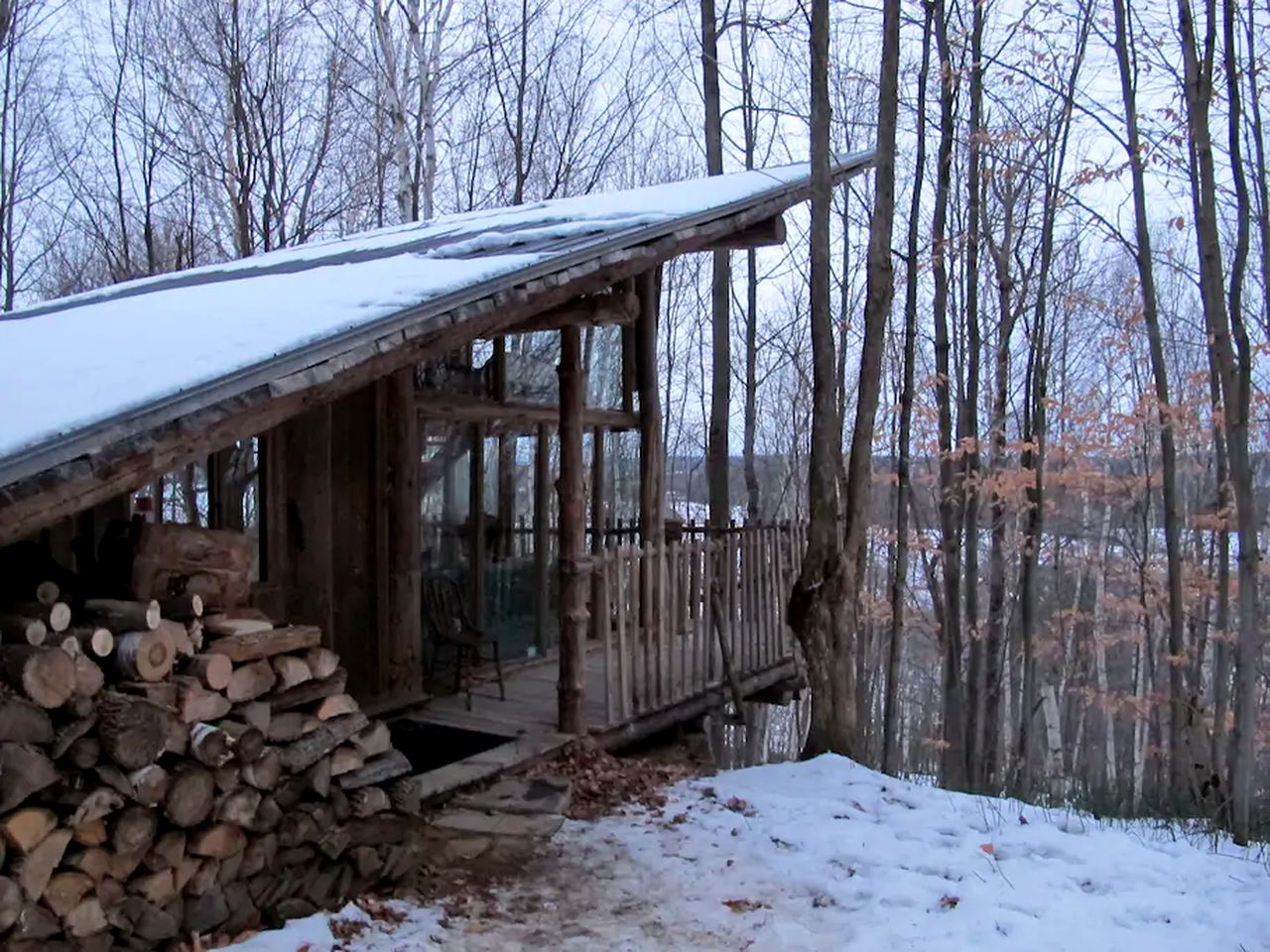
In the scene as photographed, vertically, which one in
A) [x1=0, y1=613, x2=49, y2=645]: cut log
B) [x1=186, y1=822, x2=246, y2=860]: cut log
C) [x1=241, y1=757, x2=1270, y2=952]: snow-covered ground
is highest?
[x1=0, y1=613, x2=49, y2=645]: cut log

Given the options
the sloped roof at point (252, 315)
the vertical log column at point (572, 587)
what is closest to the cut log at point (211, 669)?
the sloped roof at point (252, 315)

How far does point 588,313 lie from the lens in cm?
591

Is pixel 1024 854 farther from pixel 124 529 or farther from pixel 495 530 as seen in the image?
pixel 495 530

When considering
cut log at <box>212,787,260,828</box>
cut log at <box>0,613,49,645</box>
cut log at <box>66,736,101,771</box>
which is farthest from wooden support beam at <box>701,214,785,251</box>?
cut log at <box>66,736,101,771</box>

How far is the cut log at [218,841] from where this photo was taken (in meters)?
3.62

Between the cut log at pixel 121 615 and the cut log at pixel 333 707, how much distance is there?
0.84 metres

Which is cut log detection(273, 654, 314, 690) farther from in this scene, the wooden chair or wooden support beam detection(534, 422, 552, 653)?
wooden support beam detection(534, 422, 552, 653)

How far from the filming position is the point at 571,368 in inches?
253

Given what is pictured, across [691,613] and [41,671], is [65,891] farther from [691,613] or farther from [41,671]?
[691,613]

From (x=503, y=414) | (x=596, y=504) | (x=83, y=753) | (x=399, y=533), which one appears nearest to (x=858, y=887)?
(x=83, y=753)

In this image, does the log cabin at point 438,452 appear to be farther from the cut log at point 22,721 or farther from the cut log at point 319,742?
the cut log at point 319,742

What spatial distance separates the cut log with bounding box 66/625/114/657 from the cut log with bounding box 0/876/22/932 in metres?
0.74

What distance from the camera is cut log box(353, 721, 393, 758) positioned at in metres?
4.36

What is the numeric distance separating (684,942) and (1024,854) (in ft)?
6.21
